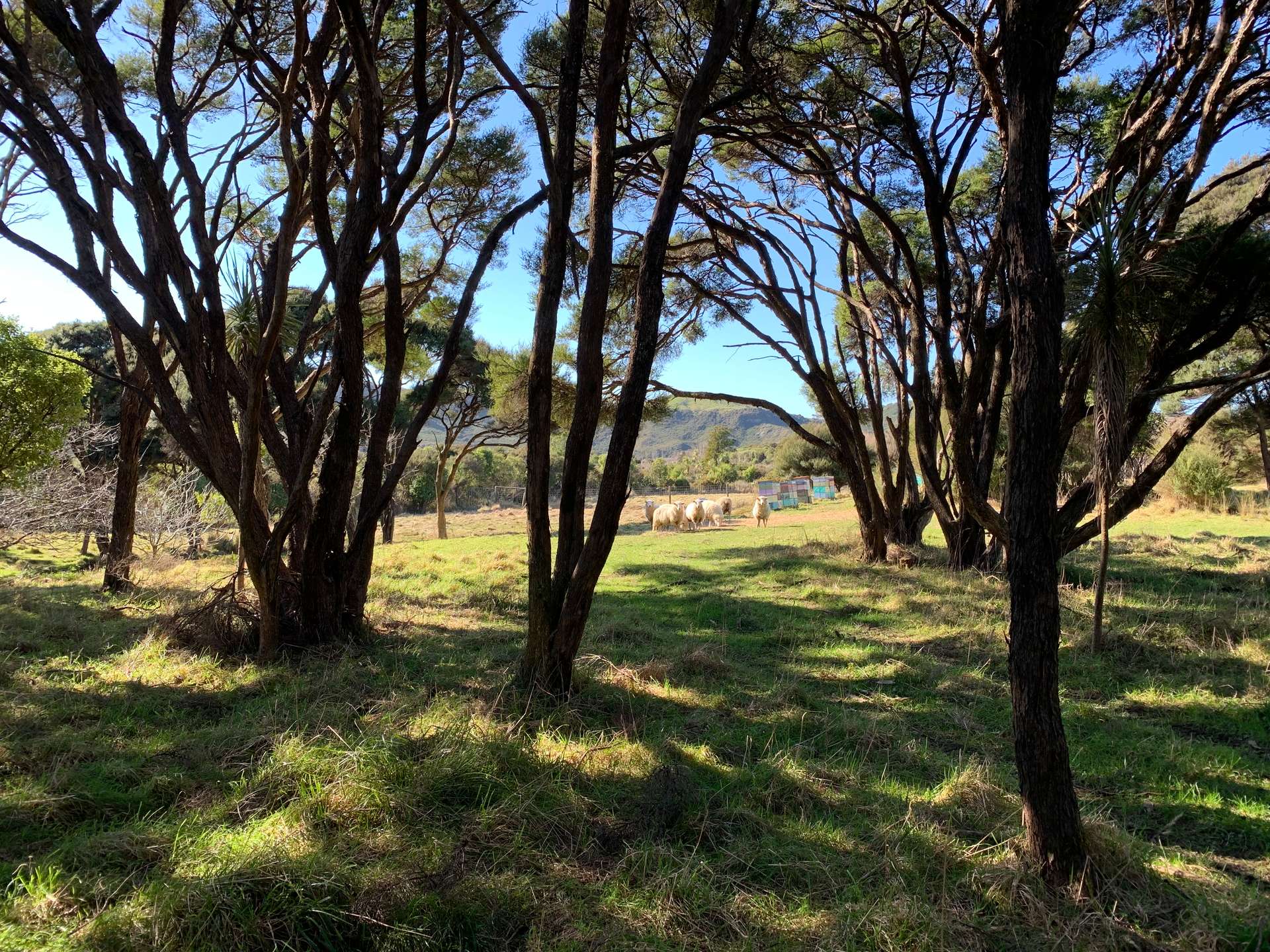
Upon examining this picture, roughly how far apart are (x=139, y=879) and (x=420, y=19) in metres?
5.70

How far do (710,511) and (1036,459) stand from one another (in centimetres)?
2235

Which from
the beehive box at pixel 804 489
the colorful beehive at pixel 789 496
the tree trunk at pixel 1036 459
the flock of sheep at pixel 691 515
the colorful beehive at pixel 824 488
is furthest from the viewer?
the colorful beehive at pixel 824 488

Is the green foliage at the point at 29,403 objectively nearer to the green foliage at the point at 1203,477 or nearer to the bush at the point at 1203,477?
the green foliage at the point at 1203,477

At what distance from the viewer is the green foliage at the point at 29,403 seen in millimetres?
8266

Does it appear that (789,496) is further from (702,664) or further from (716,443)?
(702,664)

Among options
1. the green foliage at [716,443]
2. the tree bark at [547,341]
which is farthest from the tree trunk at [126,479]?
the green foliage at [716,443]

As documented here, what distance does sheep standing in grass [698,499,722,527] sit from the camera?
24.7 meters

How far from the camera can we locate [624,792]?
10.7ft

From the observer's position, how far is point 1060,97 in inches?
330

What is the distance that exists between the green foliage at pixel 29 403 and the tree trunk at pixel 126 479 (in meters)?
0.73

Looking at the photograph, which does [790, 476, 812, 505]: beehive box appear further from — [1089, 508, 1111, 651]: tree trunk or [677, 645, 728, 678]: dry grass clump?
[677, 645, 728, 678]: dry grass clump

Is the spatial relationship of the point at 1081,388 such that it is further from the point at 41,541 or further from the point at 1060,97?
the point at 41,541

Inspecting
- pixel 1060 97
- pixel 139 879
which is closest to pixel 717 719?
pixel 139 879

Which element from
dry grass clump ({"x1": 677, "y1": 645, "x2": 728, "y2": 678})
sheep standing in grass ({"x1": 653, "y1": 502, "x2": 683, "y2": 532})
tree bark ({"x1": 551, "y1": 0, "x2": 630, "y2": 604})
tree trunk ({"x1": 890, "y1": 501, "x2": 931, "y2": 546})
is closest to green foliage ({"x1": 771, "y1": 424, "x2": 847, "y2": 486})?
sheep standing in grass ({"x1": 653, "y1": 502, "x2": 683, "y2": 532})
